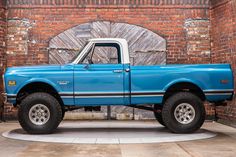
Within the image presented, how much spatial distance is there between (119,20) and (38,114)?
204 inches

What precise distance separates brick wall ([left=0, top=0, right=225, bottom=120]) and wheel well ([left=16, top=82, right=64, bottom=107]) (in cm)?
361

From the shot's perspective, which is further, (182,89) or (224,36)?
(224,36)

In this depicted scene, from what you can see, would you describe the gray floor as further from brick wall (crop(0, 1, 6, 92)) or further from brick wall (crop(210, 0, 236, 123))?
brick wall (crop(0, 1, 6, 92))

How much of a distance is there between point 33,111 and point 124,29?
→ 5.07 meters

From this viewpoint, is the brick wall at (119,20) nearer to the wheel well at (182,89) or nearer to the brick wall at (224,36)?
the brick wall at (224,36)

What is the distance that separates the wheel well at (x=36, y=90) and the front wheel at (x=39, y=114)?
29cm

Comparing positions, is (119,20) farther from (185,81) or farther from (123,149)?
(123,149)

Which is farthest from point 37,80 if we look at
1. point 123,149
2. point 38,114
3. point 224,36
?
point 224,36

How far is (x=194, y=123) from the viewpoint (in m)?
8.20

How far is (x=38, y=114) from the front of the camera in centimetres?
812

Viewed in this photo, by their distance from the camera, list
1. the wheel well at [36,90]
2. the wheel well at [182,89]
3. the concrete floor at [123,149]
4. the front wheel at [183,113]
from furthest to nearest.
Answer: the wheel well at [182,89], the wheel well at [36,90], the front wheel at [183,113], the concrete floor at [123,149]

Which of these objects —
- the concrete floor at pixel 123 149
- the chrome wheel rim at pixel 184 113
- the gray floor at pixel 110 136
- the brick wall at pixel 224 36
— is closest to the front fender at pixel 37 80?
the gray floor at pixel 110 136

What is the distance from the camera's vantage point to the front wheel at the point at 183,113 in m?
8.18

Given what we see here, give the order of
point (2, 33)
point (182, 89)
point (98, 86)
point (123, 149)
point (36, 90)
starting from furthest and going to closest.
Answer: point (2, 33), point (182, 89), point (36, 90), point (98, 86), point (123, 149)
